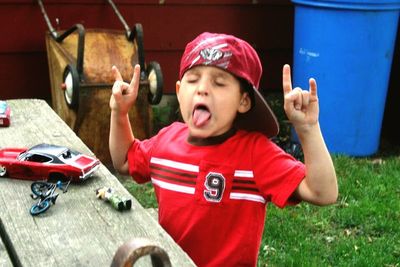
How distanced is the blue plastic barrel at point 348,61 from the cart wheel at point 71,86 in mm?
1858

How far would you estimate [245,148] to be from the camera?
1.95m

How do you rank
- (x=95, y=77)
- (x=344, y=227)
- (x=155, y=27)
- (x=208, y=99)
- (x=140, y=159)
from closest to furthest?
(x=208, y=99) → (x=140, y=159) → (x=344, y=227) → (x=95, y=77) → (x=155, y=27)

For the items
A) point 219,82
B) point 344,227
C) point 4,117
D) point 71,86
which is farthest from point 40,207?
point 71,86

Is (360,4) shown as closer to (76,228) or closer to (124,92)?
(124,92)

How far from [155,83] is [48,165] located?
2.73 meters

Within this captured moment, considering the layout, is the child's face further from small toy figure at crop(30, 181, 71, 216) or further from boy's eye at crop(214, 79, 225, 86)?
small toy figure at crop(30, 181, 71, 216)

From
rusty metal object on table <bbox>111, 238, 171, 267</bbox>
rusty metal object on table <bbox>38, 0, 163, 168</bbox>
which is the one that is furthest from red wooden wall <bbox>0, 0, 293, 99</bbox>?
rusty metal object on table <bbox>111, 238, 171, 267</bbox>

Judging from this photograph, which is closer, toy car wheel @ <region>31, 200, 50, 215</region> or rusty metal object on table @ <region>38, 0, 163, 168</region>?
toy car wheel @ <region>31, 200, 50, 215</region>

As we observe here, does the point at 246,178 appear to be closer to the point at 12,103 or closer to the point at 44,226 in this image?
the point at 44,226

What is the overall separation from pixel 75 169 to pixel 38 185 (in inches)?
4.4

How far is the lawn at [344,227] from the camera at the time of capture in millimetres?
3482

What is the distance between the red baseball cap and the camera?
74.5 inches

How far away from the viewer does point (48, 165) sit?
1.86 meters

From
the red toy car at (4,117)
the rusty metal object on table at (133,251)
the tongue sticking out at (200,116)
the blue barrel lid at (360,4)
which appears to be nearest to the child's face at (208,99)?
the tongue sticking out at (200,116)
